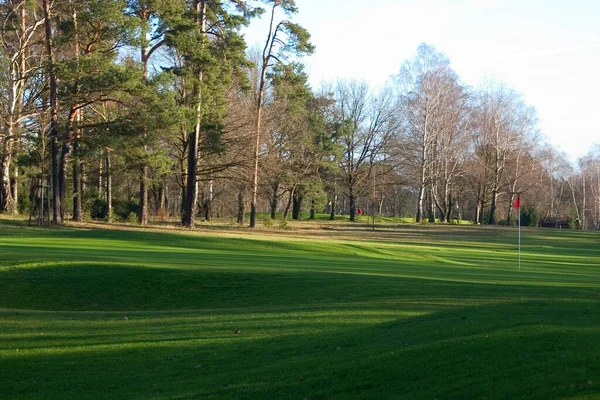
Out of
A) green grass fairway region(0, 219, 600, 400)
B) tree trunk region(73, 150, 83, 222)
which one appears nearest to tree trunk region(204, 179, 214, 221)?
tree trunk region(73, 150, 83, 222)

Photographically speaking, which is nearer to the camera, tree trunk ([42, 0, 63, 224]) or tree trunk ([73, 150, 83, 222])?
tree trunk ([42, 0, 63, 224])

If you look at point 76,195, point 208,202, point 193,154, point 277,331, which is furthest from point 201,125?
point 277,331

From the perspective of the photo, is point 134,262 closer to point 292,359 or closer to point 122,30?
point 292,359

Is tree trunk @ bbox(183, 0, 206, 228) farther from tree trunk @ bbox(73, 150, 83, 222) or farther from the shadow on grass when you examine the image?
the shadow on grass

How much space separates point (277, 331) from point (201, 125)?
3831 centimetres

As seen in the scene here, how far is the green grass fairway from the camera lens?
8578 mm

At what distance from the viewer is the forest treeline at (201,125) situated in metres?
41.0

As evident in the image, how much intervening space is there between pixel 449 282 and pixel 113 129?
27.3m

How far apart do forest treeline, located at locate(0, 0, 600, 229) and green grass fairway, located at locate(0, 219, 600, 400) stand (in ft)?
49.2

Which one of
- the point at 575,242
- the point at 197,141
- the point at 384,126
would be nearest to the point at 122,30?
the point at 197,141

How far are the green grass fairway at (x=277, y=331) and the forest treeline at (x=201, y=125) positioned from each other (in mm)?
14989

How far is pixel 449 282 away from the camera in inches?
808

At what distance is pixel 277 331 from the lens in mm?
13766

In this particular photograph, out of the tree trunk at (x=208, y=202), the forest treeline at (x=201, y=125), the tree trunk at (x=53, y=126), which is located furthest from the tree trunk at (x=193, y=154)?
the tree trunk at (x=208, y=202)
